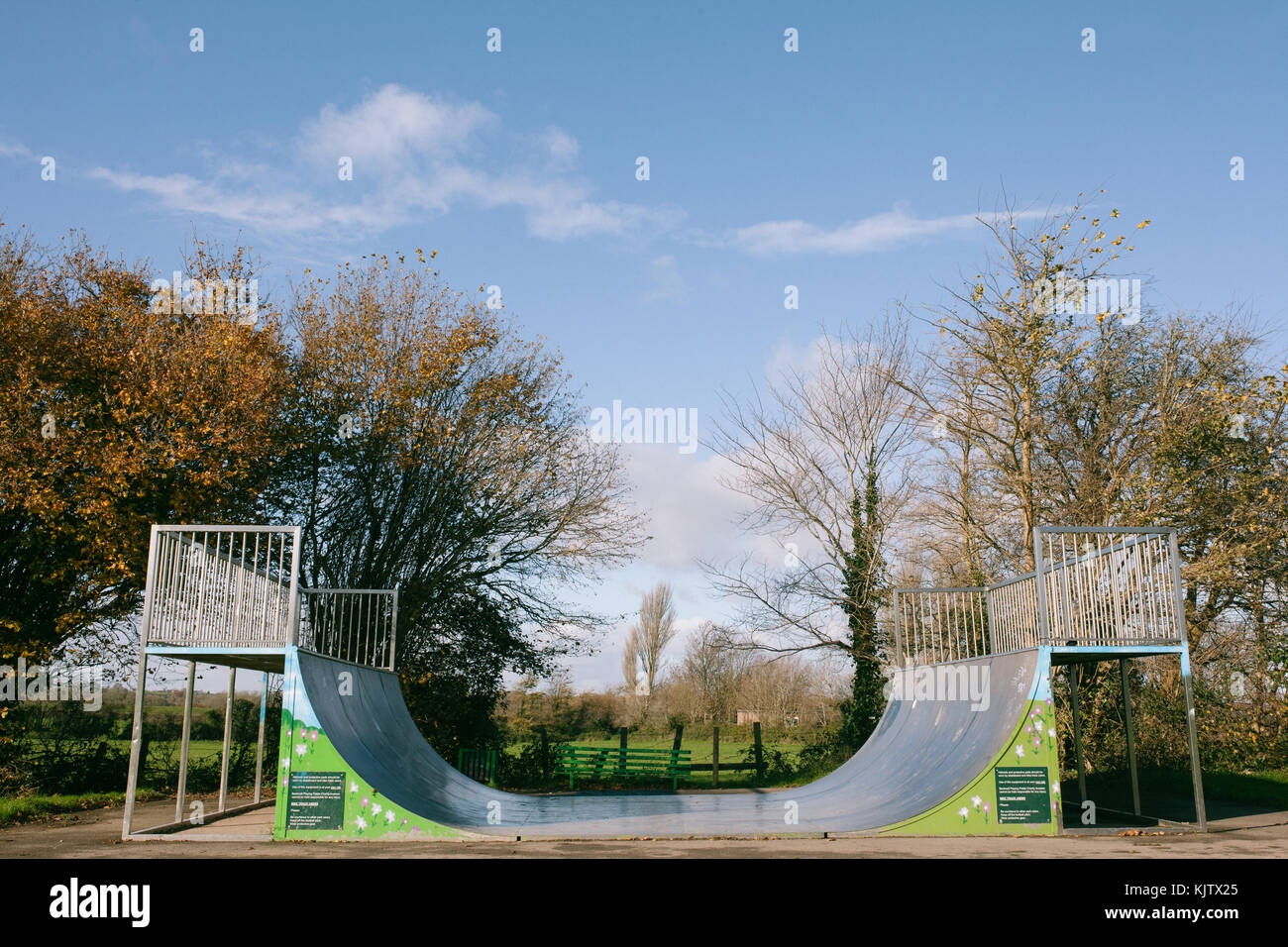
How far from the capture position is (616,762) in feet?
68.5

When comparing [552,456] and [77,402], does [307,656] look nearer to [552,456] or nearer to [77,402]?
[77,402]

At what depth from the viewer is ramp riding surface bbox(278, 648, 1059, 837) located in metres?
10.2

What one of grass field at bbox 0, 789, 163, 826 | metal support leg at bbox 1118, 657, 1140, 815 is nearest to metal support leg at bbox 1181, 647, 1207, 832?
metal support leg at bbox 1118, 657, 1140, 815

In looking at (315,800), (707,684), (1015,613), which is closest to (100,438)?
(315,800)

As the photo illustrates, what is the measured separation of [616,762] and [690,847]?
38.5ft

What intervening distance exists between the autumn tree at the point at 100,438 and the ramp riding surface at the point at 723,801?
509cm

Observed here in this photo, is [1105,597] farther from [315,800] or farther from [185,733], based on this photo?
[185,733]

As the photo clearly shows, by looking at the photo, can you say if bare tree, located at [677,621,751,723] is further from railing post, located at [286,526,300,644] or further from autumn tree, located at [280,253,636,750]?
railing post, located at [286,526,300,644]

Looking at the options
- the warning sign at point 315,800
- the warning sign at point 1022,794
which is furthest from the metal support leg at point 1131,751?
the warning sign at point 315,800

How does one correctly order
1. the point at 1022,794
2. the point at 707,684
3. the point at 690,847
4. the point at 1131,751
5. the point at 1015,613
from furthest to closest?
the point at 707,684 → the point at 1015,613 → the point at 1131,751 → the point at 1022,794 → the point at 690,847

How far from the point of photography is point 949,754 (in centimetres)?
1177

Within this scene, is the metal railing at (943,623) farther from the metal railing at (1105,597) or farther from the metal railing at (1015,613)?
the metal railing at (1105,597)
